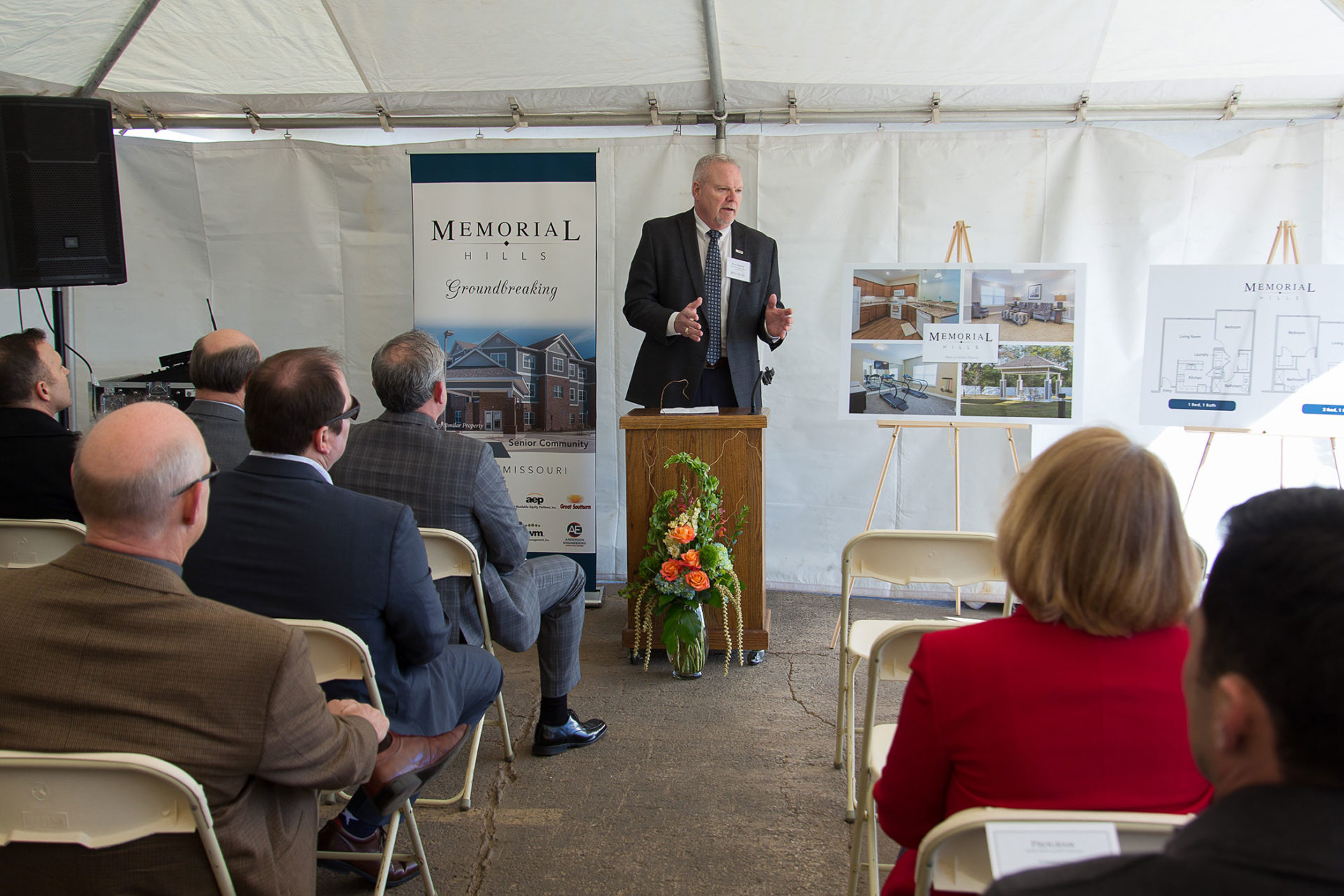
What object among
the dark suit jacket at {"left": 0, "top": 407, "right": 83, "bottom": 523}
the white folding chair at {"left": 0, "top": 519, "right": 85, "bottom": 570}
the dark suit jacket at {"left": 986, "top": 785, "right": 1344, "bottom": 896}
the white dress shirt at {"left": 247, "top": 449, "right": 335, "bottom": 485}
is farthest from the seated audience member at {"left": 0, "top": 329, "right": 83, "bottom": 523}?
the dark suit jacket at {"left": 986, "top": 785, "right": 1344, "bottom": 896}

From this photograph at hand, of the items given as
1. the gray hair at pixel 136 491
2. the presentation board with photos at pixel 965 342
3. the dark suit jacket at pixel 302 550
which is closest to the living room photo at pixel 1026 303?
the presentation board with photos at pixel 965 342

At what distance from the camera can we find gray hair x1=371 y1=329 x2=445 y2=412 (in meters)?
2.47

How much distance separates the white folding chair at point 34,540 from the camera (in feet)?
7.89

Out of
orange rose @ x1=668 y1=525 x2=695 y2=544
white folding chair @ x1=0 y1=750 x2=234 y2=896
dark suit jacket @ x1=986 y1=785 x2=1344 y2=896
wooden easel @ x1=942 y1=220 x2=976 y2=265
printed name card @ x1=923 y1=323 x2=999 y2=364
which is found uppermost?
wooden easel @ x1=942 y1=220 x2=976 y2=265

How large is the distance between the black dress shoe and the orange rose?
71 centimetres

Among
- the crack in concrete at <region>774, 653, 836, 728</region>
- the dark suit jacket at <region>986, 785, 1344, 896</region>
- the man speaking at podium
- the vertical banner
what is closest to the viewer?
the dark suit jacket at <region>986, 785, 1344, 896</region>

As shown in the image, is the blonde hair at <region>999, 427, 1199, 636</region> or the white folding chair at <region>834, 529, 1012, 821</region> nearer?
the blonde hair at <region>999, 427, 1199, 636</region>

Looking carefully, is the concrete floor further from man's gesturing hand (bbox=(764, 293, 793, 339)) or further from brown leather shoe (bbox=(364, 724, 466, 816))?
man's gesturing hand (bbox=(764, 293, 793, 339))

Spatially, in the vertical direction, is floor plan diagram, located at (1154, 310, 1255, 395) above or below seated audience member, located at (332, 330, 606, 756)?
above

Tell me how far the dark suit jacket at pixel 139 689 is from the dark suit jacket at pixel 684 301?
2.74 meters

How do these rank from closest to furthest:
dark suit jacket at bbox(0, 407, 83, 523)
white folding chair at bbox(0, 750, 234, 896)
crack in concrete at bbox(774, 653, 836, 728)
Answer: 1. white folding chair at bbox(0, 750, 234, 896)
2. dark suit jacket at bbox(0, 407, 83, 523)
3. crack in concrete at bbox(774, 653, 836, 728)

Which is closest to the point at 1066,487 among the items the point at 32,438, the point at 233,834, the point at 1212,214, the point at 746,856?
the point at 233,834

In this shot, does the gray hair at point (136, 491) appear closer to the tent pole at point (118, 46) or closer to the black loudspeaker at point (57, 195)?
the black loudspeaker at point (57, 195)

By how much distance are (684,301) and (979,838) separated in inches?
118
